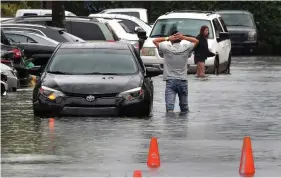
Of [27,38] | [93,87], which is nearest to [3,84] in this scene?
[93,87]

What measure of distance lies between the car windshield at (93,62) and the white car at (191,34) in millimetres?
12428

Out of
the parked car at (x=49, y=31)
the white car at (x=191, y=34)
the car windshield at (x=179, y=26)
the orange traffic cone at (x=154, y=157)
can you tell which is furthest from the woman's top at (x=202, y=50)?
the orange traffic cone at (x=154, y=157)

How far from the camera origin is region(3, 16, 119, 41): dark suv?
36.1 meters

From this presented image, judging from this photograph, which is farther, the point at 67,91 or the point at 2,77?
the point at 2,77

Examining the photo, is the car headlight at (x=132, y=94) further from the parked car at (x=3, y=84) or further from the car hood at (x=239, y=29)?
the car hood at (x=239, y=29)

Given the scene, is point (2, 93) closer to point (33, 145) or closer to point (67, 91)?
point (67, 91)

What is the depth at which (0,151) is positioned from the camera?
52.6 feet

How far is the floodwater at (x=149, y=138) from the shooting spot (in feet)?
46.5

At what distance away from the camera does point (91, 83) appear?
2064cm

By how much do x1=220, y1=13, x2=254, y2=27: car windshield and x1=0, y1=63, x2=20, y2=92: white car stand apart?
25.6 metres

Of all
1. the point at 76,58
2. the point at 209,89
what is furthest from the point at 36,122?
the point at 209,89

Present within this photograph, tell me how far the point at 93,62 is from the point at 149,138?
432 centimetres

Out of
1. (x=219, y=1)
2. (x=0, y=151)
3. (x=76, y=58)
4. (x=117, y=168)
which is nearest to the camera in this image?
(x=117, y=168)

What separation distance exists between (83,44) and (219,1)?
36.0 m
